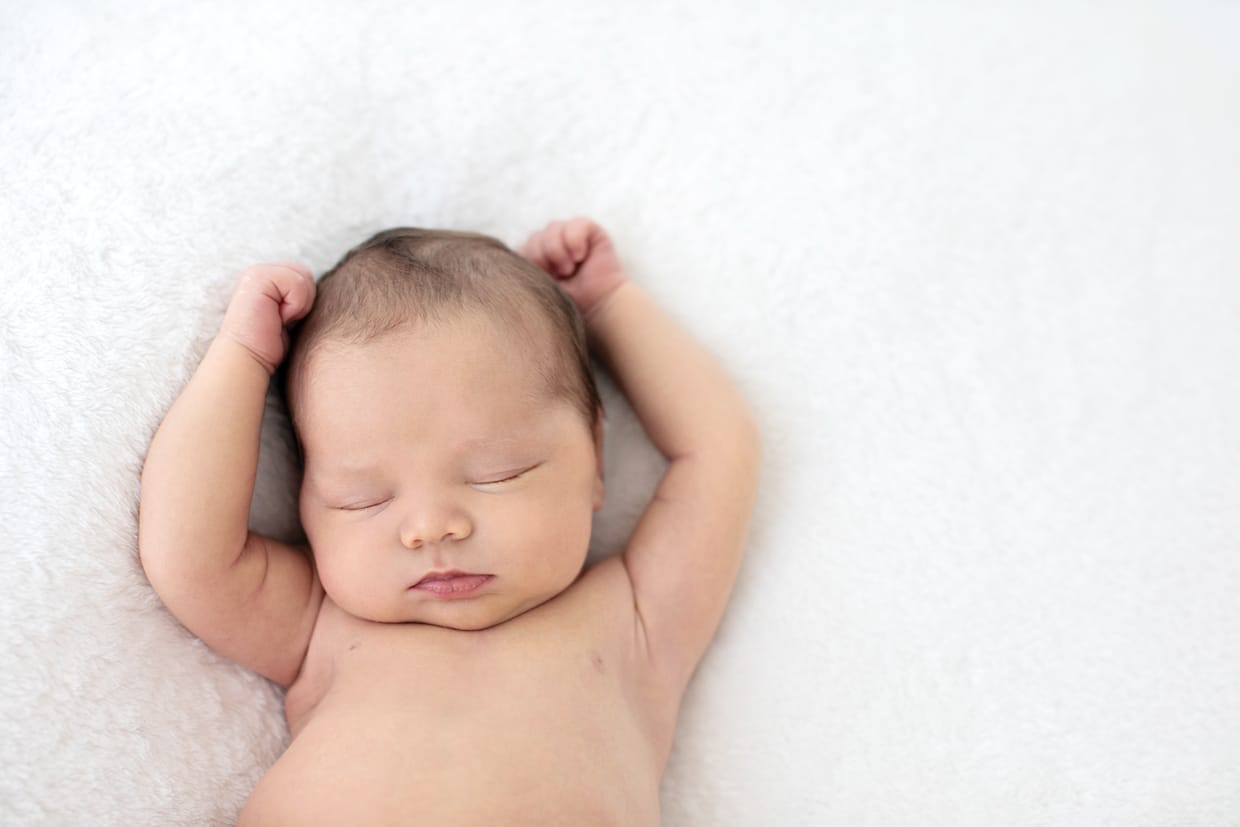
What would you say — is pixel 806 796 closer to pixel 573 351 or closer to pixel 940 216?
pixel 573 351

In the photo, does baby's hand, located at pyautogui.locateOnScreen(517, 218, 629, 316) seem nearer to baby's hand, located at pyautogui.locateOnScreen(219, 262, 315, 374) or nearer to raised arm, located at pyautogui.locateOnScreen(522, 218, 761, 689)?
raised arm, located at pyautogui.locateOnScreen(522, 218, 761, 689)

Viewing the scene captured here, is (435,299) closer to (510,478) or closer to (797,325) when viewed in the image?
(510,478)

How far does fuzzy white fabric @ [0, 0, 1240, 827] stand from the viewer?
1.19m

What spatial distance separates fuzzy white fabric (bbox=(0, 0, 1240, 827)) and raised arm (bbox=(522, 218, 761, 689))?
0.07m

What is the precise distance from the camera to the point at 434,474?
1.19 m

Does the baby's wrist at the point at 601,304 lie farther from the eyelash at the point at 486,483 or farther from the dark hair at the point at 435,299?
the eyelash at the point at 486,483

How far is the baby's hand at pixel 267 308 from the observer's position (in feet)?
4.05

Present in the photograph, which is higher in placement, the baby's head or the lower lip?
the baby's head

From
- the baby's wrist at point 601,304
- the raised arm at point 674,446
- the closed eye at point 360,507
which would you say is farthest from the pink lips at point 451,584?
the baby's wrist at point 601,304

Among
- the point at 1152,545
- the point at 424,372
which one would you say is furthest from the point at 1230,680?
the point at 424,372

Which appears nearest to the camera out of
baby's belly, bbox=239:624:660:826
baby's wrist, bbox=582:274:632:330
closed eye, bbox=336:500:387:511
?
baby's belly, bbox=239:624:660:826

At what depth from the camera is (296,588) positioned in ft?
4.16

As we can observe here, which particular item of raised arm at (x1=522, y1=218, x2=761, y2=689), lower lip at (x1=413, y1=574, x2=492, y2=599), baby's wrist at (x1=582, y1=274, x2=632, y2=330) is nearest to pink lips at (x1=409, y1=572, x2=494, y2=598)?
lower lip at (x1=413, y1=574, x2=492, y2=599)

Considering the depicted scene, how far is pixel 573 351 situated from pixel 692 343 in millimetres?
210
